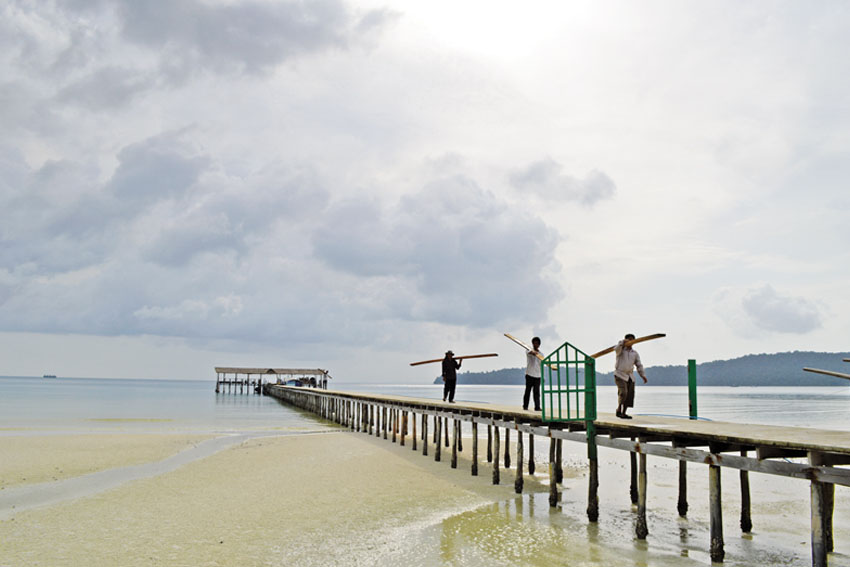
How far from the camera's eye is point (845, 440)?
7.75 metres

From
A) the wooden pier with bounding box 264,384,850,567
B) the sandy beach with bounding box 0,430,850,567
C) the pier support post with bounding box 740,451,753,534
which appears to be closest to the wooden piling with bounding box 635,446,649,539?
the wooden pier with bounding box 264,384,850,567

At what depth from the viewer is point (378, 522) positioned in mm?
10461

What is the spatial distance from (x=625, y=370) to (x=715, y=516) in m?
3.65

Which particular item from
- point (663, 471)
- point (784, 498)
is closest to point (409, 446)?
point (663, 471)

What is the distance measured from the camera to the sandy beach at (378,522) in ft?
28.5

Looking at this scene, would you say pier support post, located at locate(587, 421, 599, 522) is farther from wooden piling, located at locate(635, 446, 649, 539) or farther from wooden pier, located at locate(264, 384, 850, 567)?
wooden piling, located at locate(635, 446, 649, 539)

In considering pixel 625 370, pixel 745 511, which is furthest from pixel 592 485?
pixel 745 511

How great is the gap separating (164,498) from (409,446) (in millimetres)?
10444

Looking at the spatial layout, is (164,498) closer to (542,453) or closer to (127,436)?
(542,453)

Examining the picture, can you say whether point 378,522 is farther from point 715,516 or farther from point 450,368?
point 450,368

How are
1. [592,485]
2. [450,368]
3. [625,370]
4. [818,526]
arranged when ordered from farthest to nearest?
[450,368] < [625,370] < [592,485] < [818,526]

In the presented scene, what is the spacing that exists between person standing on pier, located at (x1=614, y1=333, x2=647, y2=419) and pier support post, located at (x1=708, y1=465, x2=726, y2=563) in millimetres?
3233

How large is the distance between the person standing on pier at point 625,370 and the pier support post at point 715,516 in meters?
3.23

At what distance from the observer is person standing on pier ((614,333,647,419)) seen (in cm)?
1174
